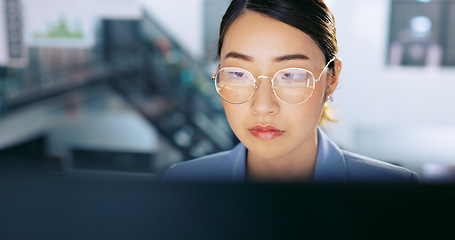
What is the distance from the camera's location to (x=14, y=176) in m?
0.29

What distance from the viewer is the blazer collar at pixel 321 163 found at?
2.20ft

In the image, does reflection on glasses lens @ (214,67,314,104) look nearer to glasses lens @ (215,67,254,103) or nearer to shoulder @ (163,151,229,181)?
Result: glasses lens @ (215,67,254,103)

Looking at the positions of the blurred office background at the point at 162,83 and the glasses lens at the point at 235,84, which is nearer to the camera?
the glasses lens at the point at 235,84

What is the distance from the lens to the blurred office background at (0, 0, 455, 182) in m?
3.33

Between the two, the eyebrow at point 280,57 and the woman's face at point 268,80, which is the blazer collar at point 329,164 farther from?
the eyebrow at point 280,57

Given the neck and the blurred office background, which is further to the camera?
the blurred office background

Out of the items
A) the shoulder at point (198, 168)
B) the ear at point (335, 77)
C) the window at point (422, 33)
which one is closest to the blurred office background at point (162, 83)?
the window at point (422, 33)

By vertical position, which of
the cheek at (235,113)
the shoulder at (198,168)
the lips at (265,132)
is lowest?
the shoulder at (198,168)

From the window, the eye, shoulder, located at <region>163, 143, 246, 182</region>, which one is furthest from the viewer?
the window

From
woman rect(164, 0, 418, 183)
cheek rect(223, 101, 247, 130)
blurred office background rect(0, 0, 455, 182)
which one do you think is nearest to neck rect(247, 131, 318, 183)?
woman rect(164, 0, 418, 183)

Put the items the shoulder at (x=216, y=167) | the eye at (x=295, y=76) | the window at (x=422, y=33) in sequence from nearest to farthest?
1. the eye at (x=295, y=76)
2. the shoulder at (x=216, y=167)
3. the window at (x=422, y=33)

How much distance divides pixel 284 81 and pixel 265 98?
0.13 feet

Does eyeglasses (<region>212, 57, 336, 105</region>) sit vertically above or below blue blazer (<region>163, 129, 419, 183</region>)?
above

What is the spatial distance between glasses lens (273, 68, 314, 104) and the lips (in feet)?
0.16
